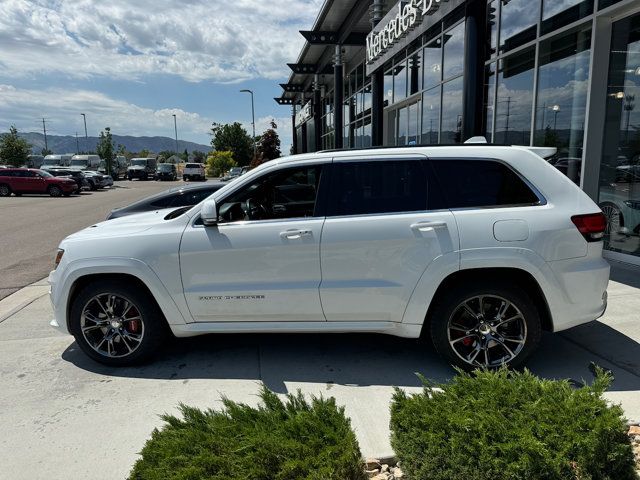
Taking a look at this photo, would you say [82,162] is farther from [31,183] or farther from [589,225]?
[589,225]

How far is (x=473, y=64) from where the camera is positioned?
8625 mm

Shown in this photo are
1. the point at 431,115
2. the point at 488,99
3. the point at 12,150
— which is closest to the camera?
the point at 488,99

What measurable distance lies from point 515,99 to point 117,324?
7.93 meters

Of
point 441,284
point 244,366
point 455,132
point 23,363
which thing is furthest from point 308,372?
point 455,132

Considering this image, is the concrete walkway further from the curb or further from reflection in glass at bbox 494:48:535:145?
reflection in glass at bbox 494:48:535:145

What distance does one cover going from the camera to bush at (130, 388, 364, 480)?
2193mm

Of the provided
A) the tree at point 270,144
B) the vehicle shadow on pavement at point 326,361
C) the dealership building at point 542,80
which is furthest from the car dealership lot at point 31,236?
the tree at point 270,144

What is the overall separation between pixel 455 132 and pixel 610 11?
4308 mm

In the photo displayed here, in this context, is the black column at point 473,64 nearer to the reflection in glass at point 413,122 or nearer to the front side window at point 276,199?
the reflection in glass at point 413,122

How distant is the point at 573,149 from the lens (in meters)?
7.73

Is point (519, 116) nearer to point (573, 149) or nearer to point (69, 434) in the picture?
point (573, 149)

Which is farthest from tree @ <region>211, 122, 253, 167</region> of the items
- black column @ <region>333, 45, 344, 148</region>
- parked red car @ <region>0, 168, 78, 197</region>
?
black column @ <region>333, 45, 344, 148</region>

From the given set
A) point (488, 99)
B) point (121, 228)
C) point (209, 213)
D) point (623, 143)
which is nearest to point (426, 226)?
point (209, 213)

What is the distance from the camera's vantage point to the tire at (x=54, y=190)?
93.2ft
